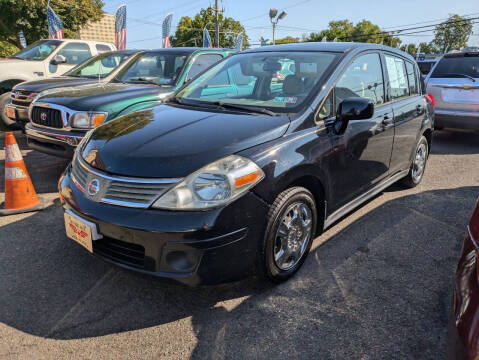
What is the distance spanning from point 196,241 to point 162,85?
4.00 metres

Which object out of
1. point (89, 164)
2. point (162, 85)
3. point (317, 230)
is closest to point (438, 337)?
point (317, 230)

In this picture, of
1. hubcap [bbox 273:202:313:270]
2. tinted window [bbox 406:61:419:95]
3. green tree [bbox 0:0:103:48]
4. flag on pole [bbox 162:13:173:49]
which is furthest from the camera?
green tree [bbox 0:0:103:48]

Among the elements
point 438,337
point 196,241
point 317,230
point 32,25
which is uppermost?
point 32,25

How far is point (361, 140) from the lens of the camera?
319cm

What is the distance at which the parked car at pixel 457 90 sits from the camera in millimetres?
6859

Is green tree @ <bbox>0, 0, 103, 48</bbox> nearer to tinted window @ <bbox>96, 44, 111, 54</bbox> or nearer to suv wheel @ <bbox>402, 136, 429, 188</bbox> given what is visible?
tinted window @ <bbox>96, 44, 111, 54</bbox>

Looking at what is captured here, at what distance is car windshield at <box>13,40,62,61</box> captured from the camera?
332 inches

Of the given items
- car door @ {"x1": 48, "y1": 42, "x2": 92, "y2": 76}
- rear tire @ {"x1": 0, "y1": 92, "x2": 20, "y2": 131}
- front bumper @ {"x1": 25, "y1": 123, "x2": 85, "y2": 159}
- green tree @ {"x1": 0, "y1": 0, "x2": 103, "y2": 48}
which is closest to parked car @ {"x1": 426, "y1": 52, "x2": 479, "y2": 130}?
front bumper @ {"x1": 25, "y1": 123, "x2": 85, "y2": 159}

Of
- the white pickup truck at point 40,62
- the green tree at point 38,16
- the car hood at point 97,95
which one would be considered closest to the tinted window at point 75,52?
the white pickup truck at point 40,62

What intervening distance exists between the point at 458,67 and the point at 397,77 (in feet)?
14.4

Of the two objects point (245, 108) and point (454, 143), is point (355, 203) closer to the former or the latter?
point (245, 108)

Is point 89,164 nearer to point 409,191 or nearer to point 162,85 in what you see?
point 162,85

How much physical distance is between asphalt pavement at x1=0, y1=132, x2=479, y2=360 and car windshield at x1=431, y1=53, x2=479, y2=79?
16.0 ft

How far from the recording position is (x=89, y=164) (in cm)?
254
